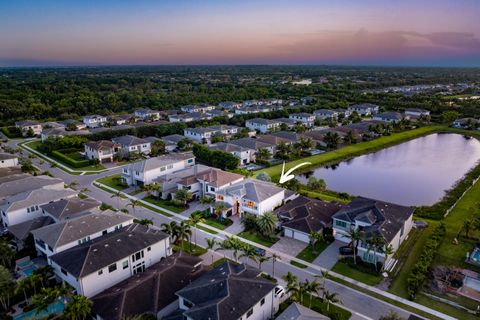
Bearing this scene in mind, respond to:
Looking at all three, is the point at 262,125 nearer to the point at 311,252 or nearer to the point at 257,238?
the point at 257,238

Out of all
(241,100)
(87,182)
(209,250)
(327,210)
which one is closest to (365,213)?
(327,210)

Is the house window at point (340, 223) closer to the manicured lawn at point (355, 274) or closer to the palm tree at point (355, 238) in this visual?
the palm tree at point (355, 238)

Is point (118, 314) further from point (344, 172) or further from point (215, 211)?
point (344, 172)

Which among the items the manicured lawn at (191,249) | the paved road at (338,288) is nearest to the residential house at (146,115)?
the paved road at (338,288)

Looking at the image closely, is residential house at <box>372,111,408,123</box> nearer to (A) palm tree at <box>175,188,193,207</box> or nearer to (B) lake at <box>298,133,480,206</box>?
(B) lake at <box>298,133,480,206</box>

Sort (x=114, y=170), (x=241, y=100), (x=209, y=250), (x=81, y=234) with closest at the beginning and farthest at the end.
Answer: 1. (x=81, y=234)
2. (x=209, y=250)
3. (x=114, y=170)
4. (x=241, y=100)

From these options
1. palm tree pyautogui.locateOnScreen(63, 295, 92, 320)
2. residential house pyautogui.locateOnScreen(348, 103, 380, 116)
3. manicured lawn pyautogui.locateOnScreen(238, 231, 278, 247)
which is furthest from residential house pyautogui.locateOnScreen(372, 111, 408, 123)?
palm tree pyautogui.locateOnScreen(63, 295, 92, 320)

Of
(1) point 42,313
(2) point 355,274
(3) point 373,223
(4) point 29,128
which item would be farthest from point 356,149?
(4) point 29,128
